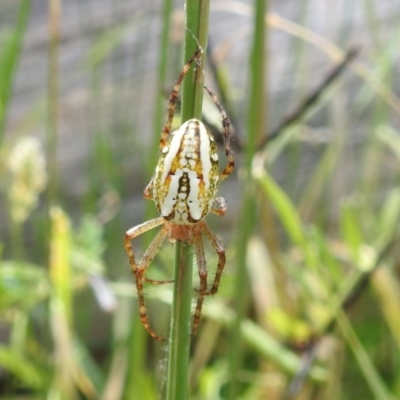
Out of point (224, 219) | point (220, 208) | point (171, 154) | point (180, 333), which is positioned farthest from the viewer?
point (224, 219)

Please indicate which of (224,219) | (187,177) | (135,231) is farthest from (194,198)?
(224,219)

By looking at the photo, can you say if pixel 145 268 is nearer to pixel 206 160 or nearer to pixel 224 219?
pixel 206 160

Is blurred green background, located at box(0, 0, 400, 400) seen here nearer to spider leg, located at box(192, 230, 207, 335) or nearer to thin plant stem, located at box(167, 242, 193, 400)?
spider leg, located at box(192, 230, 207, 335)

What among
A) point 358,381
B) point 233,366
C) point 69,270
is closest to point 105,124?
point 69,270

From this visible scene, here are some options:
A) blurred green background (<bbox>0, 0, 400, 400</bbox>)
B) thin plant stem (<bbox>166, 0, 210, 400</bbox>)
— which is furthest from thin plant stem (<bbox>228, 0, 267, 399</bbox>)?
thin plant stem (<bbox>166, 0, 210, 400</bbox>)

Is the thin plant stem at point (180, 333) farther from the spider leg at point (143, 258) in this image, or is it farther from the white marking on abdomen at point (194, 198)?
the spider leg at point (143, 258)

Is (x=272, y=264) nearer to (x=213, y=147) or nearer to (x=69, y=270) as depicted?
(x=69, y=270)
